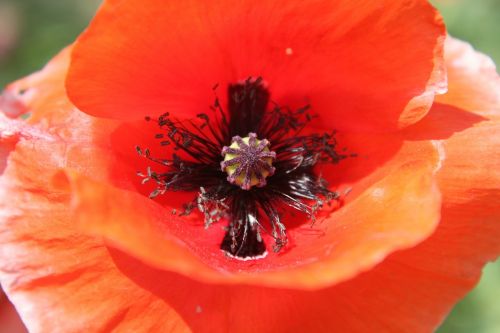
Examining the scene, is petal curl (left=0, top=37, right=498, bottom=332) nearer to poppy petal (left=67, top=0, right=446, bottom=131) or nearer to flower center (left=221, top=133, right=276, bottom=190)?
poppy petal (left=67, top=0, right=446, bottom=131)

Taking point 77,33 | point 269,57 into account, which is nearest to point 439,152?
→ point 269,57

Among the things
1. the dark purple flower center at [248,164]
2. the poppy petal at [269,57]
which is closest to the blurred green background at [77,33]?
the dark purple flower center at [248,164]

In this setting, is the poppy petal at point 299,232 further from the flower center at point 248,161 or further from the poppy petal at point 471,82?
the poppy petal at point 471,82

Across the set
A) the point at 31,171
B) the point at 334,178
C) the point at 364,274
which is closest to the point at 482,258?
the point at 364,274

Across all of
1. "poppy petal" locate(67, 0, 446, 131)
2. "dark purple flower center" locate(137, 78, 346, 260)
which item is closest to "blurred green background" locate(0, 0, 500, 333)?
"dark purple flower center" locate(137, 78, 346, 260)

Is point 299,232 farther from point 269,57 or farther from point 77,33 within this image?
point 77,33

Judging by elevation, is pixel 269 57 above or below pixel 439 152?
above

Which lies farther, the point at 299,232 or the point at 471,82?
the point at 471,82
